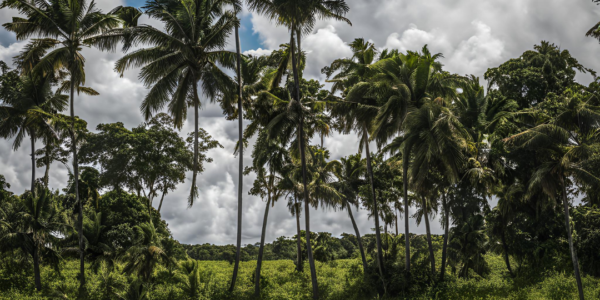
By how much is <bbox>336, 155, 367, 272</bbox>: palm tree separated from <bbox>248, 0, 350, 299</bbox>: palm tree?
19.4ft

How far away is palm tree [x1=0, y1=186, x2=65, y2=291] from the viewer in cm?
2053

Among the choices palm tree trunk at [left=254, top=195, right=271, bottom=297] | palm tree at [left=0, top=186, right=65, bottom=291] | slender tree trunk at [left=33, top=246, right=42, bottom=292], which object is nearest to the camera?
palm tree at [left=0, top=186, right=65, bottom=291]

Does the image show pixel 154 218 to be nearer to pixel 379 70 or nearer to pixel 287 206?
pixel 287 206

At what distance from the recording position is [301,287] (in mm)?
24297

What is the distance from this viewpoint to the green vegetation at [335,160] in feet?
63.4

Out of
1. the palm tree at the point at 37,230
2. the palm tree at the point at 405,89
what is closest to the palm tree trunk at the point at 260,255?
the palm tree at the point at 405,89

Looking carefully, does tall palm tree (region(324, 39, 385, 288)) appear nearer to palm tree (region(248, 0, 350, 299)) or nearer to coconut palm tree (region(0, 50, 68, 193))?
A: palm tree (region(248, 0, 350, 299))

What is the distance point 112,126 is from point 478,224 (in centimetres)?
2728

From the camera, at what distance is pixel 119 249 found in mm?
24359

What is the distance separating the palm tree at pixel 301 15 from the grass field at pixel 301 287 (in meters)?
3.90

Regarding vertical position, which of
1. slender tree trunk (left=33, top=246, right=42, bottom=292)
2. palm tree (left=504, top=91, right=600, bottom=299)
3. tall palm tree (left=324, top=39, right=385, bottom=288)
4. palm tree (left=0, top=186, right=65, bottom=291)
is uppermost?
tall palm tree (left=324, top=39, right=385, bottom=288)

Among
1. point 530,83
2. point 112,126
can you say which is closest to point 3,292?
point 112,126

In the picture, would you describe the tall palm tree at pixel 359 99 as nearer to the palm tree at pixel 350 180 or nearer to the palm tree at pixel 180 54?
Answer: the palm tree at pixel 350 180

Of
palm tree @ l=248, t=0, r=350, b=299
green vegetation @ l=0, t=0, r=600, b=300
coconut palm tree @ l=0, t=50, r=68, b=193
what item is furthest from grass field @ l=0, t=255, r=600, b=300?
coconut palm tree @ l=0, t=50, r=68, b=193
